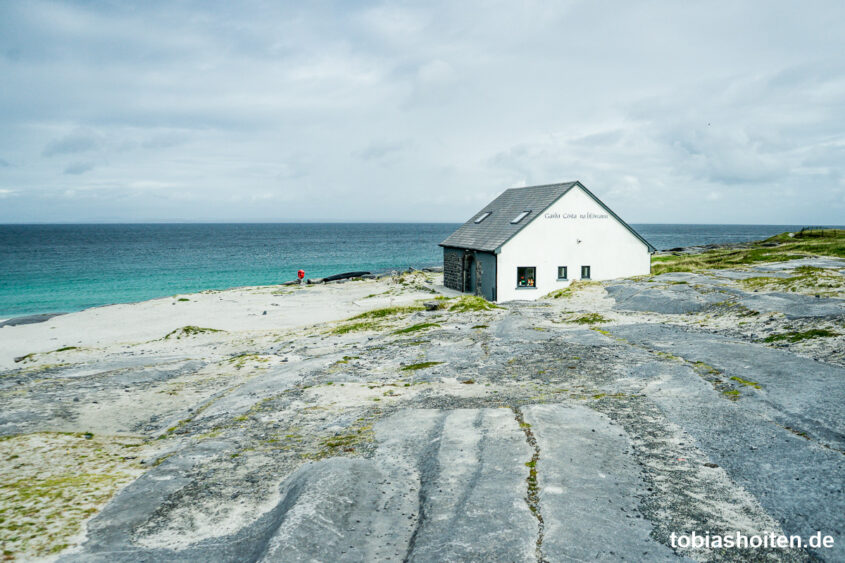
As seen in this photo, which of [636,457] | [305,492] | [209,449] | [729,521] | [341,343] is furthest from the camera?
[341,343]

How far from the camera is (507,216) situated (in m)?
37.8

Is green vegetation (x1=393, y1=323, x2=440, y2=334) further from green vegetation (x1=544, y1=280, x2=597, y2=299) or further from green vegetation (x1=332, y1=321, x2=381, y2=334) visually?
green vegetation (x1=544, y1=280, x2=597, y2=299)

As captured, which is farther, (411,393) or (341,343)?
(341,343)

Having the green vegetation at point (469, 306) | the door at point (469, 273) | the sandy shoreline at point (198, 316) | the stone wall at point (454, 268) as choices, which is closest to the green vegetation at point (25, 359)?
the sandy shoreline at point (198, 316)

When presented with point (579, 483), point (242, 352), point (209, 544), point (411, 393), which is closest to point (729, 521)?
point (579, 483)

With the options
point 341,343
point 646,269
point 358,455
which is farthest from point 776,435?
point 646,269

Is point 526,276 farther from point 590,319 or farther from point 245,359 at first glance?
point 245,359

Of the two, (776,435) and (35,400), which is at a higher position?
(776,435)

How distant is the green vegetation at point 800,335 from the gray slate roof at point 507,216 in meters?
20.3

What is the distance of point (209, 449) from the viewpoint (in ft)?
29.6

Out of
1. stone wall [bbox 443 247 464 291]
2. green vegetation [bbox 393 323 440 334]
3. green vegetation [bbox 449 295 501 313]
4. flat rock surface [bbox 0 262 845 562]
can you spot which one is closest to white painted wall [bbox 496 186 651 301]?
stone wall [bbox 443 247 464 291]

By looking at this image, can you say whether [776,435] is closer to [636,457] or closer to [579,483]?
[636,457]

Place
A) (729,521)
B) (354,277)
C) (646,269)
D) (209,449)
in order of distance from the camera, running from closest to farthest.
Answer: (729,521) < (209,449) < (646,269) < (354,277)

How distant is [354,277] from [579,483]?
183 ft
